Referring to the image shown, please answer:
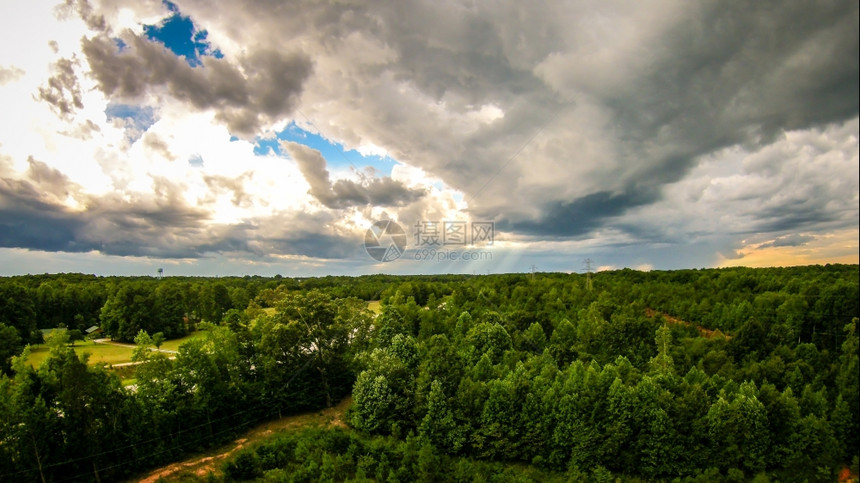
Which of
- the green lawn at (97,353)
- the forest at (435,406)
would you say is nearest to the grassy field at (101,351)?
the green lawn at (97,353)

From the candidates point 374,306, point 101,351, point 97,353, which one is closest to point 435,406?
point 97,353

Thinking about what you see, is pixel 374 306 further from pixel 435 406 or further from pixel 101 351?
pixel 435 406

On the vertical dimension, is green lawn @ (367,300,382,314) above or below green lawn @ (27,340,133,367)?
above

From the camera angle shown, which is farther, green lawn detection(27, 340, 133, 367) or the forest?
green lawn detection(27, 340, 133, 367)

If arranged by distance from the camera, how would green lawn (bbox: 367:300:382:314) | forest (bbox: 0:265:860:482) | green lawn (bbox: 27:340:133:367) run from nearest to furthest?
1. forest (bbox: 0:265:860:482)
2. green lawn (bbox: 27:340:133:367)
3. green lawn (bbox: 367:300:382:314)

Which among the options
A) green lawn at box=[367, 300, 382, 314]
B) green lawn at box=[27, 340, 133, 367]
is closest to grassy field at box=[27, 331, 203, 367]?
green lawn at box=[27, 340, 133, 367]

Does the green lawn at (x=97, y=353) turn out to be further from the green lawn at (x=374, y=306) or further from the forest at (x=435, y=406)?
the green lawn at (x=374, y=306)

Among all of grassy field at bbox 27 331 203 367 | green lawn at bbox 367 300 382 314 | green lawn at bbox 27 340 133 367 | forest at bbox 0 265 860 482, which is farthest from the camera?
green lawn at bbox 367 300 382 314

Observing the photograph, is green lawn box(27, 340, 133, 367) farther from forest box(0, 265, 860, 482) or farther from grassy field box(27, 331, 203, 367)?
forest box(0, 265, 860, 482)

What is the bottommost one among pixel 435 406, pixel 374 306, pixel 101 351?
pixel 101 351
